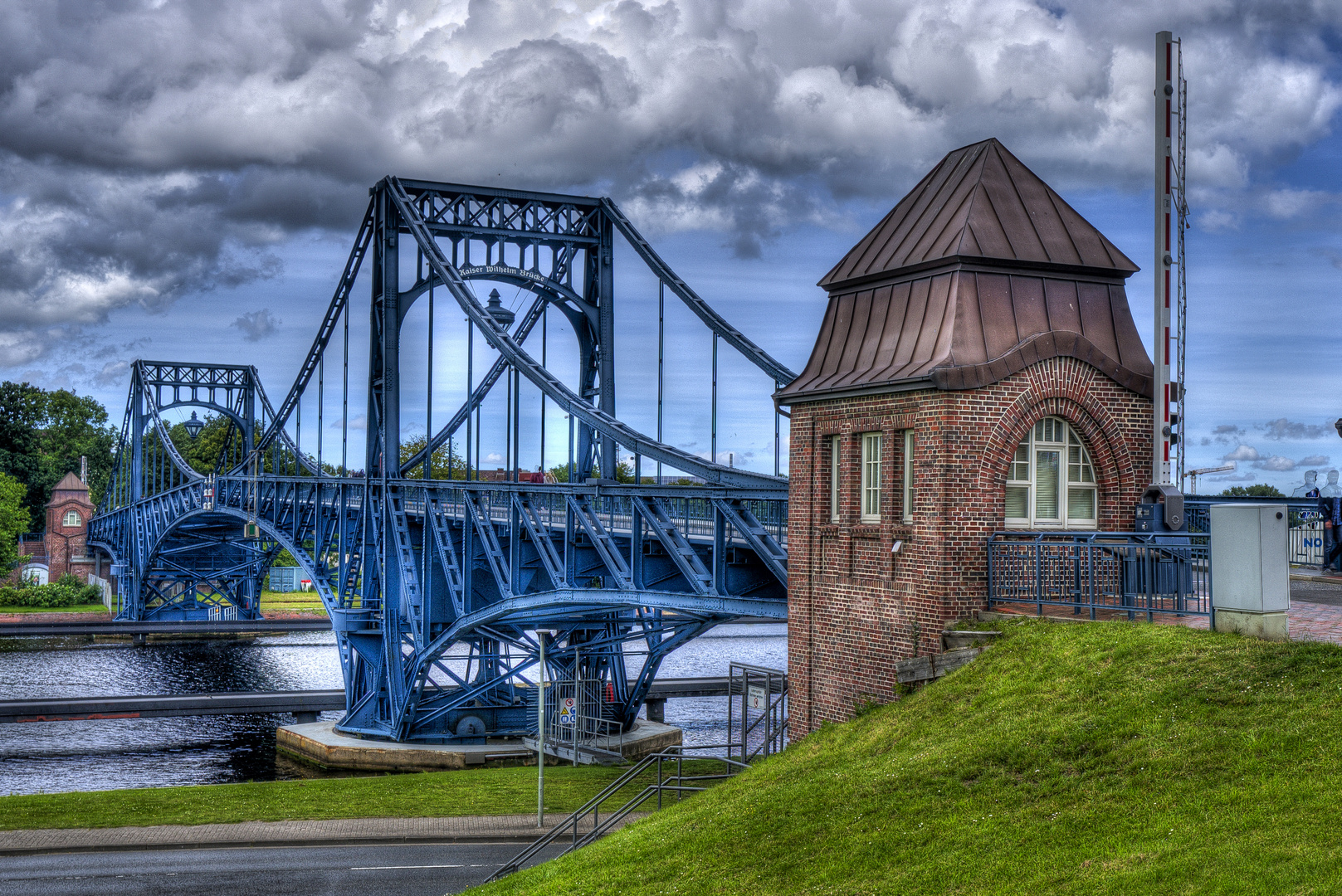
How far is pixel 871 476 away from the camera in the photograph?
17547 millimetres

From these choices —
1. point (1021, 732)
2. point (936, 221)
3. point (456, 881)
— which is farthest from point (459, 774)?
point (1021, 732)

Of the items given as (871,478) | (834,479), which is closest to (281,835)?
(834,479)

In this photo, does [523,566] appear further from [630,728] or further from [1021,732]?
[1021,732]

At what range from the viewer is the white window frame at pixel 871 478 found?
17.4 metres

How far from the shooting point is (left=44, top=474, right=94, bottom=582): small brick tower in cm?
11456

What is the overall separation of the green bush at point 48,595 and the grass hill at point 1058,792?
87.1m

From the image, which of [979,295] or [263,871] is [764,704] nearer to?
[979,295]

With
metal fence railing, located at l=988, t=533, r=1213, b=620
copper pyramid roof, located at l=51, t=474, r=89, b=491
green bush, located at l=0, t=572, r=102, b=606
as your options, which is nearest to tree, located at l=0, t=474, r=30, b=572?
green bush, located at l=0, t=572, r=102, b=606

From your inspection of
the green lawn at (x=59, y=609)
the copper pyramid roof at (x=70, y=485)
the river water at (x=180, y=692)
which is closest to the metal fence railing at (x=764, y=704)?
the river water at (x=180, y=692)

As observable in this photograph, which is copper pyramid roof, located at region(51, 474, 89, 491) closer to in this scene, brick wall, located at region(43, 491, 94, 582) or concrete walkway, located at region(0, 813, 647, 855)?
brick wall, located at region(43, 491, 94, 582)

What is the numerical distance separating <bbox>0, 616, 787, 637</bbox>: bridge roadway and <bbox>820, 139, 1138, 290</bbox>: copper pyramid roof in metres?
61.3

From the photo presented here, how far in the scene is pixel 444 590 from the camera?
39969mm

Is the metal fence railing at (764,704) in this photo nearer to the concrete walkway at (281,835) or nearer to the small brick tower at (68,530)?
the concrete walkway at (281,835)

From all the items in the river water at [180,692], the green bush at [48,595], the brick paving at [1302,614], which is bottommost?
the river water at [180,692]
